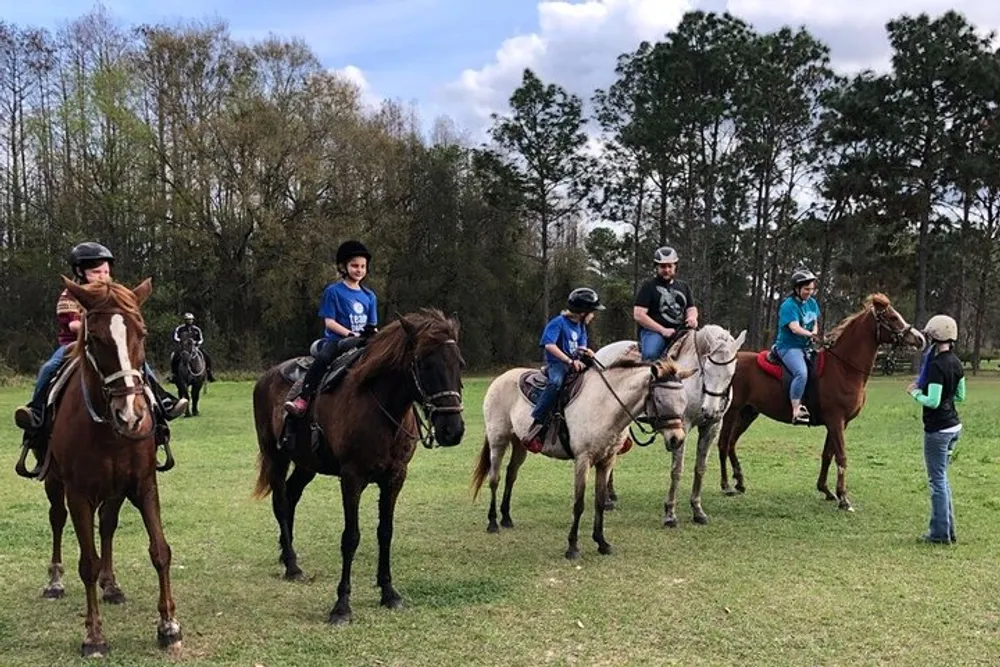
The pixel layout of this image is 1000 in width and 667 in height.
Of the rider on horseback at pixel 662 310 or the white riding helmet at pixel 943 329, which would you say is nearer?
the white riding helmet at pixel 943 329

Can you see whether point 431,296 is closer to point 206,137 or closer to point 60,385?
point 206,137

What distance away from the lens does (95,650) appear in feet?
14.5

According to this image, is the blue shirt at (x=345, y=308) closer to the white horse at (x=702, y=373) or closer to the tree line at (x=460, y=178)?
the white horse at (x=702, y=373)

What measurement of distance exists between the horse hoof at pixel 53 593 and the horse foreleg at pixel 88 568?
118 centimetres

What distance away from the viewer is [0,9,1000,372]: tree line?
31125mm

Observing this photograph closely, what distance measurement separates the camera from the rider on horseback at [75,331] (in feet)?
16.1

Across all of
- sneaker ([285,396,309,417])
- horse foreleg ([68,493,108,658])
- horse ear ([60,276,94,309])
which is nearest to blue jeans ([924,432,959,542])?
sneaker ([285,396,309,417])

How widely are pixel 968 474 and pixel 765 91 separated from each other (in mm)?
30480

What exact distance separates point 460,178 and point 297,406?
35820 millimetres

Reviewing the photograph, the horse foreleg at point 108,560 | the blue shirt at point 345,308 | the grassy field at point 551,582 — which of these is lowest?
the grassy field at point 551,582

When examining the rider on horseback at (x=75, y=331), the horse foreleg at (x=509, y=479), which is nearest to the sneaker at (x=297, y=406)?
the rider on horseback at (x=75, y=331)

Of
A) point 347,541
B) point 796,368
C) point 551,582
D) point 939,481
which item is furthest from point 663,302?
point 347,541

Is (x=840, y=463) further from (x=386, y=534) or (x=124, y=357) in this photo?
(x=124, y=357)

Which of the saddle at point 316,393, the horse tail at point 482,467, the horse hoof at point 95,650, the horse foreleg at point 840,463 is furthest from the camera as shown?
the horse foreleg at point 840,463
